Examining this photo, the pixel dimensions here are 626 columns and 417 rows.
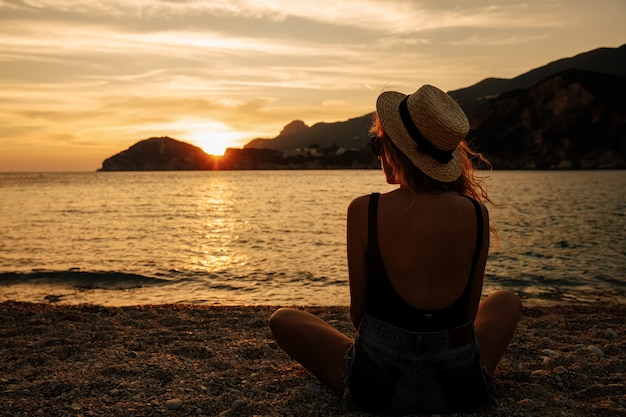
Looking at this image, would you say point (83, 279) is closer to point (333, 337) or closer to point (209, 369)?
point (209, 369)

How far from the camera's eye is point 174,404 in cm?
385

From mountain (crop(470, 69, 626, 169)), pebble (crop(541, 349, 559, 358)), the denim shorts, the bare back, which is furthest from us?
mountain (crop(470, 69, 626, 169))

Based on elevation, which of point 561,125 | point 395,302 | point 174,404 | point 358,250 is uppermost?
point 561,125

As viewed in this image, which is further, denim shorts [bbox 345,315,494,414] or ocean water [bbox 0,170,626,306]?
ocean water [bbox 0,170,626,306]

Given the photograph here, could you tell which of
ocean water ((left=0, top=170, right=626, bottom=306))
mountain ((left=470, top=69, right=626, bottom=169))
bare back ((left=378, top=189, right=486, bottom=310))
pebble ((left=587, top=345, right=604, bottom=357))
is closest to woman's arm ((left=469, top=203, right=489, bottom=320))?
bare back ((left=378, top=189, right=486, bottom=310))

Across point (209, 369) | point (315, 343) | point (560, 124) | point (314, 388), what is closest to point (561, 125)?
point (560, 124)

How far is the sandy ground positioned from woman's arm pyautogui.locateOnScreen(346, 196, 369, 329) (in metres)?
0.87

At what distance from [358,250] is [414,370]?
0.81 meters

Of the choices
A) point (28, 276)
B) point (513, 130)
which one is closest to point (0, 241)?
point (28, 276)

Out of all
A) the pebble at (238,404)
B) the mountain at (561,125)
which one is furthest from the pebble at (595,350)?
the mountain at (561,125)

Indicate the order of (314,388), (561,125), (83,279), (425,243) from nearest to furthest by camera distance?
(425,243) → (314,388) → (83,279) → (561,125)

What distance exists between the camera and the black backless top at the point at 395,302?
3.00m

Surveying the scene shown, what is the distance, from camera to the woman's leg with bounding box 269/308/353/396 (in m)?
3.75

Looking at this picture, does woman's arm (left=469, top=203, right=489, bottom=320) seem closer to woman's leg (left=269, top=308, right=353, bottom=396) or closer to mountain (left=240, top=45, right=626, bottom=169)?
woman's leg (left=269, top=308, right=353, bottom=396)
